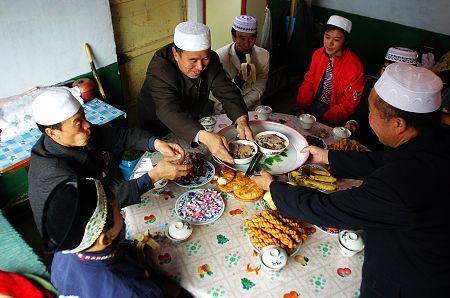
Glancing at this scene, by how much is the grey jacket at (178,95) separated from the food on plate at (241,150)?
36 cm

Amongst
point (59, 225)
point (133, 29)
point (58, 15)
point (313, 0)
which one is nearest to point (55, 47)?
point (58, 15)

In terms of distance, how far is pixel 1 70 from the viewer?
A: 11.8 ft

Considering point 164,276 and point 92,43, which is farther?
point 92,43

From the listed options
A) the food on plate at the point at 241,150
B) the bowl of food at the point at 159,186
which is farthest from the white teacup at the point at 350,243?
the bowl of food at the point at 159,186

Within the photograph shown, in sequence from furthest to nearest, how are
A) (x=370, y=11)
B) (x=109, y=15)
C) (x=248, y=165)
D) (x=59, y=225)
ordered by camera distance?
(x=370, y=11) < (x=109, y=15) < (x=248, y=165) < (x=59, y=225)

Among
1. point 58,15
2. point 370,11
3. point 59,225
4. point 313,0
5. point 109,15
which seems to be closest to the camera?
point 59,225

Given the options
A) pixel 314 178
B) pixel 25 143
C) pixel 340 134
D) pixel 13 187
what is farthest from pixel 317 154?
pixel 13 187

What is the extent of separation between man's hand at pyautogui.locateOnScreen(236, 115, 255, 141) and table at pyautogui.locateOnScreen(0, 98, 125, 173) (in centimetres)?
168

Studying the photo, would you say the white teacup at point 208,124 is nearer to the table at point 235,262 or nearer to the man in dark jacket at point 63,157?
the man in dark jacket at point 63,157

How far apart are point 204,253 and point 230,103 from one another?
1.72 metres

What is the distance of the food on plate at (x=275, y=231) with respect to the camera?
2201 mm

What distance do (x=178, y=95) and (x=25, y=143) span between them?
69.4 inches

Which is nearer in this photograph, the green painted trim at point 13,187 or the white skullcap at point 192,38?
the white skullcap at point 192,38

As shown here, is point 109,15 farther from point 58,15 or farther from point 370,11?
point 370,11
